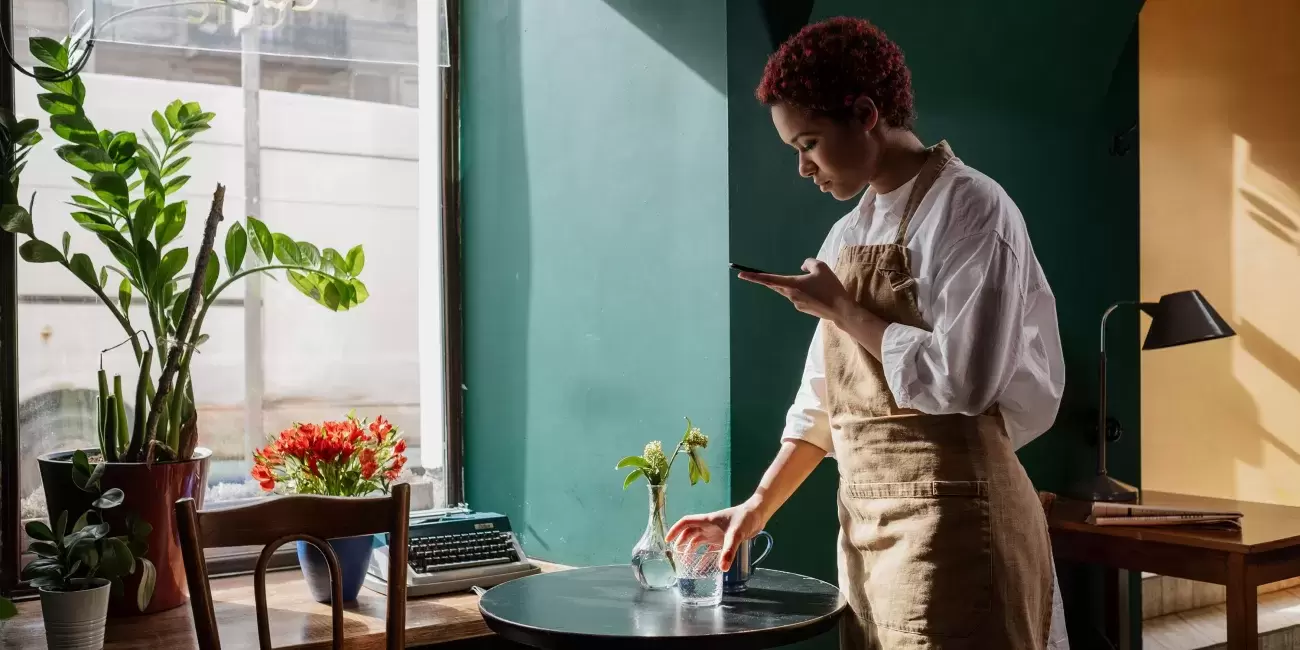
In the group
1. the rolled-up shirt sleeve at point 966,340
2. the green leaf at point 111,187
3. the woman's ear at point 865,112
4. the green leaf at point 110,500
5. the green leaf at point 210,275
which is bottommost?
the green leaf at point 110,500

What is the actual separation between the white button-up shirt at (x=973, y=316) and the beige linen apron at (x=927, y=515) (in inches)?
1.6

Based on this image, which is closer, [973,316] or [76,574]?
[973,316]

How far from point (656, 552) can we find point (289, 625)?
0.73m

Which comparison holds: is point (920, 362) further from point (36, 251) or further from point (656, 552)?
point (36, 251)

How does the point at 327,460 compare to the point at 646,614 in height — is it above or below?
above

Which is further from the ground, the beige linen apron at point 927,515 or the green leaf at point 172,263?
the green leaf at point 172,263

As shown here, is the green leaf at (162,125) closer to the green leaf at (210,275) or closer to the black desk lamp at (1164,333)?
the green leaf at (210,275)

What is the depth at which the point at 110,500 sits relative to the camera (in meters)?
2.00

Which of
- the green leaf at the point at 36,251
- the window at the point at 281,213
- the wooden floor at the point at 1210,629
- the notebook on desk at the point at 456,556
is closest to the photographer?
the green leaf at the point at 36,251

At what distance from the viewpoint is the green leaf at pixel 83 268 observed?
216 cm

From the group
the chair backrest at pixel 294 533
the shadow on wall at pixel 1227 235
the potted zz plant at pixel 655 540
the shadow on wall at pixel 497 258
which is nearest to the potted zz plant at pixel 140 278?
the chair backrest at pixel 294 533

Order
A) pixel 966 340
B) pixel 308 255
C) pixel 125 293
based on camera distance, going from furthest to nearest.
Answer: pixel 308 255
pixel 125 293
pixel 966 340

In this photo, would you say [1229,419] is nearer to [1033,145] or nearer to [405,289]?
[1033,145]

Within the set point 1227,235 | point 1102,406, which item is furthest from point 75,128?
point 1227,235
